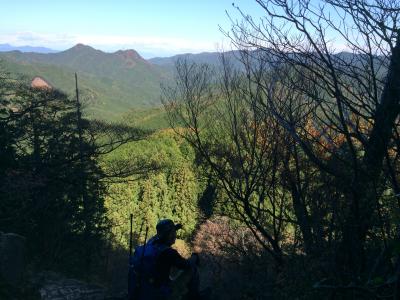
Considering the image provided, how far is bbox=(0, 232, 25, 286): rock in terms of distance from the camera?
7.32 meters

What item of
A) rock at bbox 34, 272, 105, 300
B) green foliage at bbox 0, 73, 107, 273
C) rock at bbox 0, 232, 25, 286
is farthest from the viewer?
green foliage at bbox 0, 73, 107, 273

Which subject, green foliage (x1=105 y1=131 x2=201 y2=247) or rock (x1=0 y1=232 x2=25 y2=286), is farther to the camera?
green foliage (x1=105 y1=131 x2=201 y2=247)

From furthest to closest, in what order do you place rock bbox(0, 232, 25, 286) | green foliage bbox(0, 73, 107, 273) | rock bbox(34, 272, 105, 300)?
green foliage bbox(0, 73, 107, 273) → rock bbox(34, 272, 105, 300) → rock bbox(0, 232, 25, 286)

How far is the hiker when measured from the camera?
→ 384 centimetres

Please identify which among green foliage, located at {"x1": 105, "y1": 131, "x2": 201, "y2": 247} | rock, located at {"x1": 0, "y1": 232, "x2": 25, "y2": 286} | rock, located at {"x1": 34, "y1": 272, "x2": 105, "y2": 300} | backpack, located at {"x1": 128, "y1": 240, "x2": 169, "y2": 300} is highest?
backpack, located at {"x1": 128, "y1": 240, "x2": 169, "y2": 300}

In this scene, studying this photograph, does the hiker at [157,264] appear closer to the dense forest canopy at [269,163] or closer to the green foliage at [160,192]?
the dense forest canopy at [269,163]

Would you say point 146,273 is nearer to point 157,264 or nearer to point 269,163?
point 157,264

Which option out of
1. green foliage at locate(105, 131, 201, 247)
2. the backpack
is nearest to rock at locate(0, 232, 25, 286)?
the backpack

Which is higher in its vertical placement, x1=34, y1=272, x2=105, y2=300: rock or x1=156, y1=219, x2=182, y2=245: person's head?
x1=156, y1=219, x2=182, y2=245: person's head

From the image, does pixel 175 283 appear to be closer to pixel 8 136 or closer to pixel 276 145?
pixel 276 145

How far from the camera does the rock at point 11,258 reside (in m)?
7.32

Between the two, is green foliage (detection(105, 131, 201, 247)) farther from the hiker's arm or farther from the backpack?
the hiker's arm

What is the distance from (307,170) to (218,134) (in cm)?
Answer: 322

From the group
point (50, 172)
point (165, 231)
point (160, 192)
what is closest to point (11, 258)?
point (165, 231)
